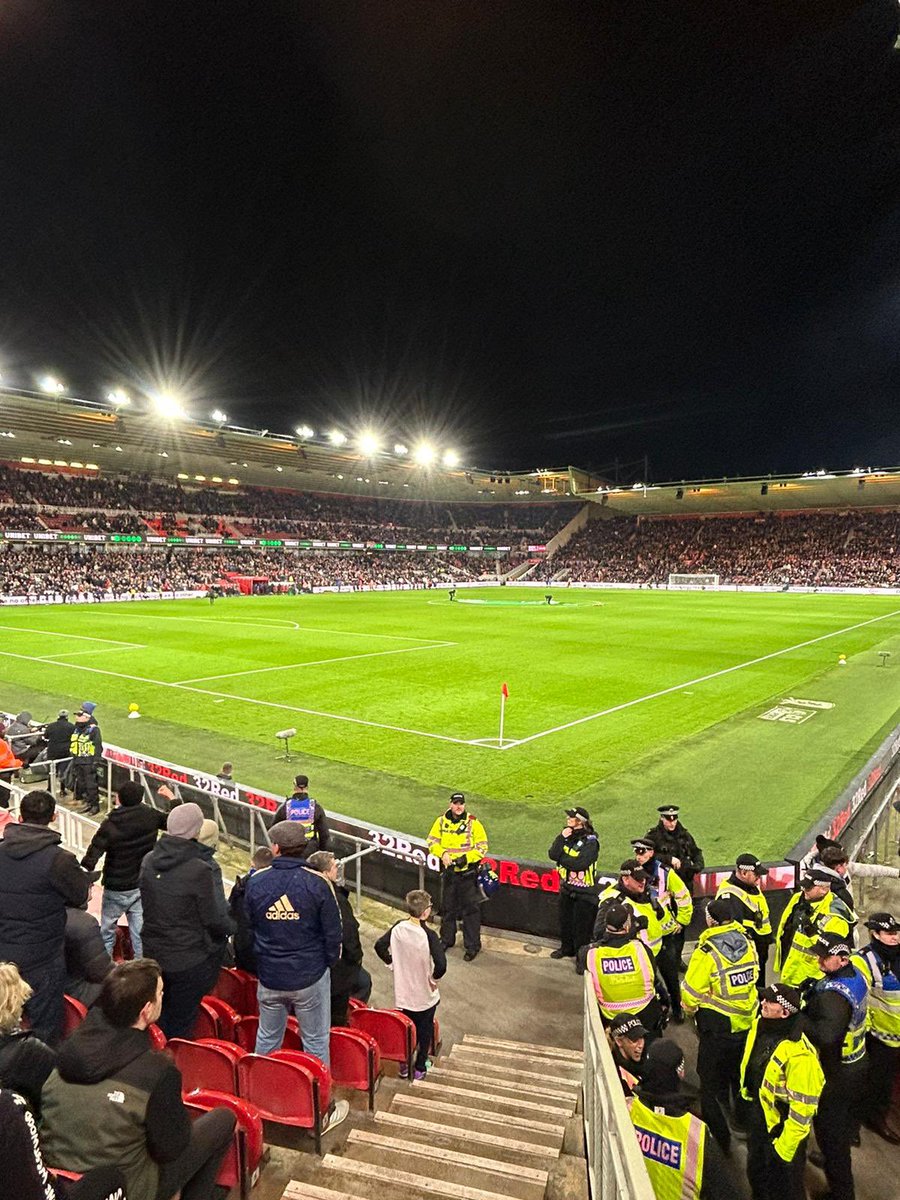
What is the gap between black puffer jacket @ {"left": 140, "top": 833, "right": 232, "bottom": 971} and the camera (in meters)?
4.51

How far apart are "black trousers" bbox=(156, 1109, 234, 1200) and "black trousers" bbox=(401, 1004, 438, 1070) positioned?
2.12 meters

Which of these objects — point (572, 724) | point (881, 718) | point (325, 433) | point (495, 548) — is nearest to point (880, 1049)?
point (572, 724)

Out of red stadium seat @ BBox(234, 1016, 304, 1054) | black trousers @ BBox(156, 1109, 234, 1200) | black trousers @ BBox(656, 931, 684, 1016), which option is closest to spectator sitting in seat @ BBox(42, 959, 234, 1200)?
black trousers @ BBox(156, 1109, 234, 1200)

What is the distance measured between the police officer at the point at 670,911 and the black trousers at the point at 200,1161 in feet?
13.6

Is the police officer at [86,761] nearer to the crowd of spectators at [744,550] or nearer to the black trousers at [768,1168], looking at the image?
the black trousers at [768,1168]

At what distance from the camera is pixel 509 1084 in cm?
486

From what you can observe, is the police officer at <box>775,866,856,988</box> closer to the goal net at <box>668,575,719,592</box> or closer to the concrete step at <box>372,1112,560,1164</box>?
the concrete step at <box>372,1112,560,1164</box>

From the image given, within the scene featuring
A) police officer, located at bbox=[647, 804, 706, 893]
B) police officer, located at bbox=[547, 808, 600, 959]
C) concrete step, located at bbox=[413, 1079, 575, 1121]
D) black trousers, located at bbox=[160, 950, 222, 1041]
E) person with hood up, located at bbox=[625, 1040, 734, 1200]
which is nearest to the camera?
person with hood up, located at bbox=[625, 1040, 734, 1200]

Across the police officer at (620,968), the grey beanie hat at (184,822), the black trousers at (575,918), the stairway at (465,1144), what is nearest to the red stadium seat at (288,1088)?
the stairway at (465,1144)

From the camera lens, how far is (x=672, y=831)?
763 cm

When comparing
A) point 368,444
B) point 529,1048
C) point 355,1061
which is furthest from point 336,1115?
point 368,444

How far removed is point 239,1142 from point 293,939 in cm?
121

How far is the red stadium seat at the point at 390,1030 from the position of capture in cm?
500

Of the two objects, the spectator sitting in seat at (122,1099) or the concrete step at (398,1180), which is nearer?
the spectator sitting in seat at (122,1099)
